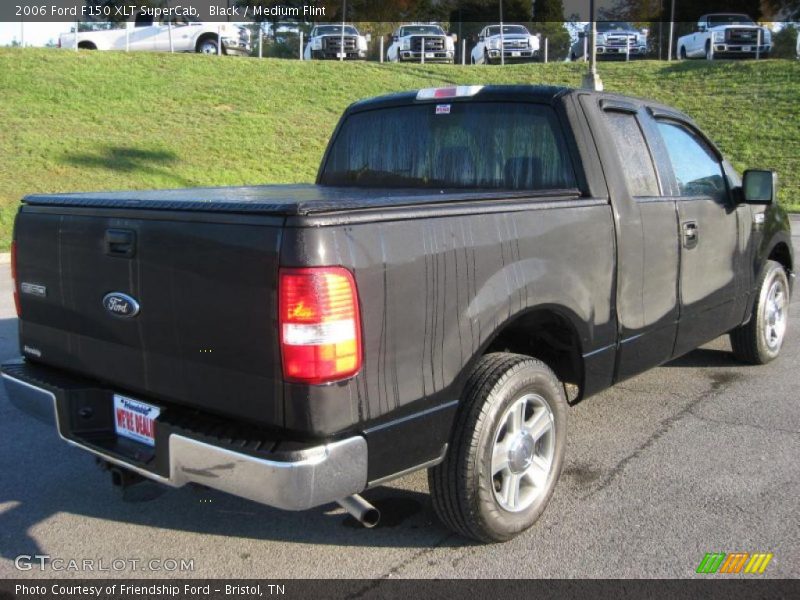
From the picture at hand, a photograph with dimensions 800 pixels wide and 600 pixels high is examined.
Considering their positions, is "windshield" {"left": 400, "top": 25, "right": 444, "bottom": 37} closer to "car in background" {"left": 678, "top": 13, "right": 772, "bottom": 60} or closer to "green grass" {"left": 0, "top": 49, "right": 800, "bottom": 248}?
"green grass" {"left": 0, "top": 49, "right": 800, "bottom": 248}

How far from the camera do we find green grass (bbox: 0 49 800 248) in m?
17.3

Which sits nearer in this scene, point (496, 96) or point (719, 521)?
point (719, 521)

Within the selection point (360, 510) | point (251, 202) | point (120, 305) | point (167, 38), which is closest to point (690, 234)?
point (360, 510)

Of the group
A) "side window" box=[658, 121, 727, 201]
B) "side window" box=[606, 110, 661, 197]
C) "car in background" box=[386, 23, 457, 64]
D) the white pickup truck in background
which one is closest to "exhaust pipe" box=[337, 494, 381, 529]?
"side window" box=[606, 110, 661, 197]

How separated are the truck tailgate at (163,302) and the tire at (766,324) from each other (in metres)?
4.07

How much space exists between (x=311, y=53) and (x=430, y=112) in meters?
29.7

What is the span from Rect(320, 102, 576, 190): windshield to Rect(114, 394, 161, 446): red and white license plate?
6.38 ft

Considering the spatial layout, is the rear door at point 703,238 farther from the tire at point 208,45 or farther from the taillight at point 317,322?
the tire at point 208,45

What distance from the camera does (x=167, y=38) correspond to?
28.5 metres

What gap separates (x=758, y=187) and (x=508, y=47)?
2857 centimetres

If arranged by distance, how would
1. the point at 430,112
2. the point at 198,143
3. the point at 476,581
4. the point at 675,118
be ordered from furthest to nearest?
the point at 198,143 → the point at 675,118 → the point at 430,112 → the point at 476,581

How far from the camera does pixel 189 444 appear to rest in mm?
2660

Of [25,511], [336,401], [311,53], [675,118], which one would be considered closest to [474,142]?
[675,118]

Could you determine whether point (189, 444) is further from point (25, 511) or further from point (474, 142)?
point (474, 142)
